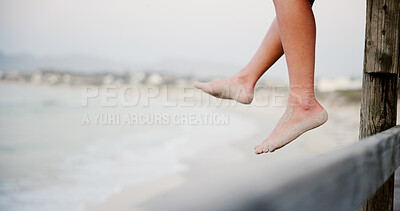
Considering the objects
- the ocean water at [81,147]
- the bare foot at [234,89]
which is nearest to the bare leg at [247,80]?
the bare foot at [234,89]

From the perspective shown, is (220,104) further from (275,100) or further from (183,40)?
(183,40)

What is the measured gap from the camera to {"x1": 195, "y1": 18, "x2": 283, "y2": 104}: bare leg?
4.49ft

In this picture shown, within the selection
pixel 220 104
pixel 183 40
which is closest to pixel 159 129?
pixel 220 104

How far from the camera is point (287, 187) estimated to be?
267 millimetres

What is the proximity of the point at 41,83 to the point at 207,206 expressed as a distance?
88.1 feet

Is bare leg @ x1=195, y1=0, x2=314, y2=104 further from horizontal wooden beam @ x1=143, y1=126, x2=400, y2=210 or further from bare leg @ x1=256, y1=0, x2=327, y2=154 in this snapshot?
horizontal wooden beam @ x1=143, y1=126, x2=400, y2=210

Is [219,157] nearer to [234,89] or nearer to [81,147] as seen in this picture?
[81,147]

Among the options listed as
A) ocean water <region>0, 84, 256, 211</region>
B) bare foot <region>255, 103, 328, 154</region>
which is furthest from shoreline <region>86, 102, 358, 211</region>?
bare foot <region>255, 103, 328, 154</region>

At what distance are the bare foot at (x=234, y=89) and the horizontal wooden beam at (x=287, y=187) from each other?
0.87 metres

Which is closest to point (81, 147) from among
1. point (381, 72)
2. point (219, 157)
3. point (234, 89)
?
point (219, 157)

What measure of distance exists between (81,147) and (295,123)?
1284 cm

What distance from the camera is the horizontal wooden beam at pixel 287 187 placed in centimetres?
20

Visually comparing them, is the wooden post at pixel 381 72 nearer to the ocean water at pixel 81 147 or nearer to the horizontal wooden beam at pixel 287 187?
the horizontal wooden beam at pixel 287 187

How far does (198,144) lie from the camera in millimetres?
10875
